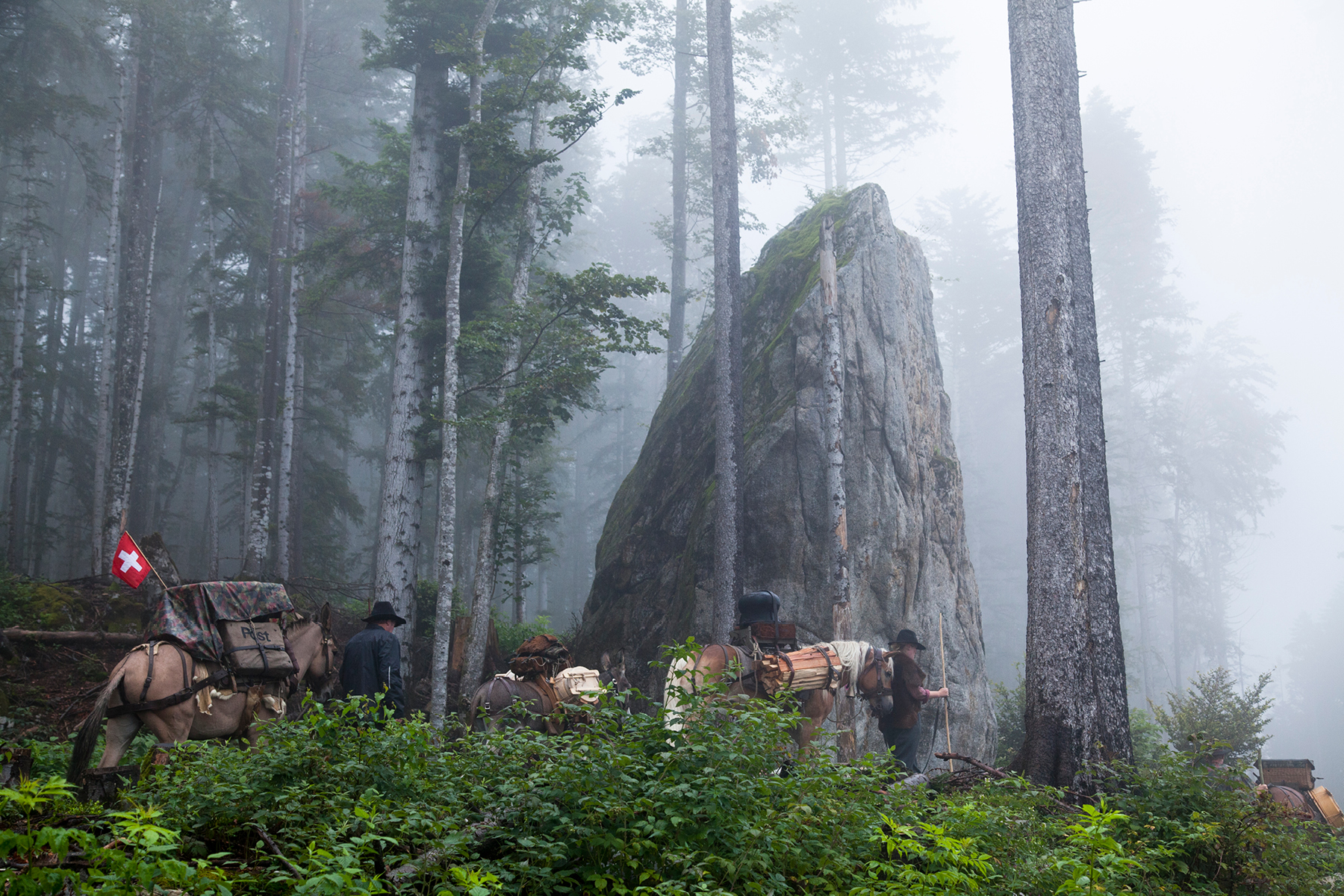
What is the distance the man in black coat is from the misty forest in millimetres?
96

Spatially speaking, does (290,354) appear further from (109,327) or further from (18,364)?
(18,364)

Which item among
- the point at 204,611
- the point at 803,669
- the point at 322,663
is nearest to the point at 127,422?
the point at 322,663

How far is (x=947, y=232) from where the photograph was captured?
48531 millimetres

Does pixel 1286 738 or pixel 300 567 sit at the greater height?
pixel 300 567

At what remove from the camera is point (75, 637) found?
12.4 m

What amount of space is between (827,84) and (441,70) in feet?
74.9

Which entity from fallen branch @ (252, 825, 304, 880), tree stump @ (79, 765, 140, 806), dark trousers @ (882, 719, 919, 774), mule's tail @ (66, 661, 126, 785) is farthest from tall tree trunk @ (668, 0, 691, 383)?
fallen branch @ (252, 825, 304, 880)

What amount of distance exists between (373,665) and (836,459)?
774cm

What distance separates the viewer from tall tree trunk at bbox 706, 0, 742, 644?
42.8ft

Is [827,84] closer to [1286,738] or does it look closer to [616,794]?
[616,794]

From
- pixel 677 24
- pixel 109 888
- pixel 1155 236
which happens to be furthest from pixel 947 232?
pixel 109 888

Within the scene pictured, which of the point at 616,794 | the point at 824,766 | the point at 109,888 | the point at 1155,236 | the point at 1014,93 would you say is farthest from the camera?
the point at 1155,236

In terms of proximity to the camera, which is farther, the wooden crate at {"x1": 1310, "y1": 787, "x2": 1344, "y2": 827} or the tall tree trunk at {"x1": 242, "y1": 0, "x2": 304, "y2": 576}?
the tall tree trunk at {"x1": 242, "y1": 0, "x2": 304, "y2": 576}

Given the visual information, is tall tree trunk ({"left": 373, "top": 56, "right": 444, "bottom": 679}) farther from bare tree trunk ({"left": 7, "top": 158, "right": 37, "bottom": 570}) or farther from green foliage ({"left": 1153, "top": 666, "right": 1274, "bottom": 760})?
green foliage ({"left": 1153, "top": 666, "right": 1274, "bottom": 760})
